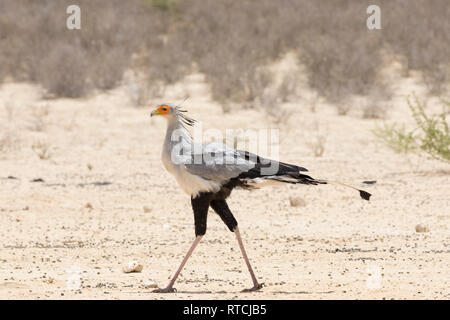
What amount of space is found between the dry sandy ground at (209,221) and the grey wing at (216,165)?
77 centimetres

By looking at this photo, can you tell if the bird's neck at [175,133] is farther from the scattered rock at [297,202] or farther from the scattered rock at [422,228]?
the scattered rock at [297,202]

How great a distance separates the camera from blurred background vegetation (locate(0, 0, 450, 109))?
18031mm

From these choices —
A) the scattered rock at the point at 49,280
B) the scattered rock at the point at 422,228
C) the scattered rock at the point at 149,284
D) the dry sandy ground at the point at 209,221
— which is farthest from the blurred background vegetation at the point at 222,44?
the scattered rock at the point at 49,280

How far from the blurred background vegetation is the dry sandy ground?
209 cm

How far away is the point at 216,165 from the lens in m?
5.32

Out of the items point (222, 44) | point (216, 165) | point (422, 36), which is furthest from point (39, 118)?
point (422, 36)

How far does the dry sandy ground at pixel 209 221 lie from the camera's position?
18.7 ft

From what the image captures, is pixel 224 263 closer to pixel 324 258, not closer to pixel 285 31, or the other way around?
pixel 324 258

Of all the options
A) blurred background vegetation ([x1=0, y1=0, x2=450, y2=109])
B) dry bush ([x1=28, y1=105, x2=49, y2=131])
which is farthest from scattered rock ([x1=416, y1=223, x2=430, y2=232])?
blurred background vegetation ([x1=0, y1=0, x2=450, y2=109])

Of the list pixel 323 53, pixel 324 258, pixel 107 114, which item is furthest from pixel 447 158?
pixel 323 53

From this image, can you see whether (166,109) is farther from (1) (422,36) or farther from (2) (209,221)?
(1) (422,36)

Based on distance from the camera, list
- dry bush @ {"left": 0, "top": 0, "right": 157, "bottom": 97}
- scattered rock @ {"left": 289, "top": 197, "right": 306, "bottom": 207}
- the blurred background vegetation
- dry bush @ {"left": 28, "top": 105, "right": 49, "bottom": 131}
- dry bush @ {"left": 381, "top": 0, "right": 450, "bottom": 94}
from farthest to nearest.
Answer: dry bush @ {"left": 381, "top": 0, "right": 450, "bottom": 94} → the blurred background vegetation → dry bush @ {"left": 0, "top": 0, "right": 157, "bottom": 97} → dry bush @ {"left": 28, "top": 105, "right": 49, "bottom": 131} → scattered rock @ {"left": 289, "top": 197, "right": 306, "bottom": 207}

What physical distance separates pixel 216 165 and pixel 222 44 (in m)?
16.5

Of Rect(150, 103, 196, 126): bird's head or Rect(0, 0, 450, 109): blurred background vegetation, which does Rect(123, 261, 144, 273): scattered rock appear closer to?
Rect(150, 103, 196, 126): bird's head
